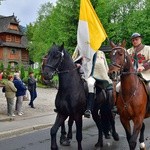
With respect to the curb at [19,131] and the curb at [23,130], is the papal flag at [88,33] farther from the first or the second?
the curb at [19,131]

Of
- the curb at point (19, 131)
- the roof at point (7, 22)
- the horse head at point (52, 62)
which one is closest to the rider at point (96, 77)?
the horse head at point (52, 62)

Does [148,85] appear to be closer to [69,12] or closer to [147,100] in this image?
[147,100]

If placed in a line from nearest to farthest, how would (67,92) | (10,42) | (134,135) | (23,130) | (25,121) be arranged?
1. (134,135)
2. (67,92)
3. (23,130)
4. (25,121)
5. (10,42)

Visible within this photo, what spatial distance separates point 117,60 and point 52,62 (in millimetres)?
1416

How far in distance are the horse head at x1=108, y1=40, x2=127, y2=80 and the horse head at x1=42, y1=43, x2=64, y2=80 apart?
1.20 meters

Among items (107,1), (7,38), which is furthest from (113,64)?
(7,38)

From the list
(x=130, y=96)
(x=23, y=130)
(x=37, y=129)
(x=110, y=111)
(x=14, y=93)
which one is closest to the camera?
(x=130, y=96)

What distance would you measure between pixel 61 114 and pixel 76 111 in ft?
1.16

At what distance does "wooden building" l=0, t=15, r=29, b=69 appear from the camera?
6906cm

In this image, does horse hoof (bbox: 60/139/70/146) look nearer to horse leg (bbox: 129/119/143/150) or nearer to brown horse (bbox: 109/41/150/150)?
brown horse (bbox: 109/41/150/150)

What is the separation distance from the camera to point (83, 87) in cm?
845

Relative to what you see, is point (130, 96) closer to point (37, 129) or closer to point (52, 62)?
point (52, 62)

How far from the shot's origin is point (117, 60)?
7188 millimetres

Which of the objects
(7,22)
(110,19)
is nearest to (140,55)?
(110,19)
